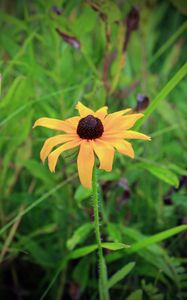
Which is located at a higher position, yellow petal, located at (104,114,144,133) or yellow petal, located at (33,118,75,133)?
yellow petal, located at (33,118,75,133)

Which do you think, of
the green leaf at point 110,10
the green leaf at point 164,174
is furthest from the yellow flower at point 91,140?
the green leaf at point 110,10

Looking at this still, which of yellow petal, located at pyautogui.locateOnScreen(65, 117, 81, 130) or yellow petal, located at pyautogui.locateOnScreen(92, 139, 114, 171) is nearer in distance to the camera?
yellow petal, located at pyautogui.locateOnScreen(92, 139, 114, 171)

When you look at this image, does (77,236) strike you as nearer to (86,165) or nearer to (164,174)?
(164,174)

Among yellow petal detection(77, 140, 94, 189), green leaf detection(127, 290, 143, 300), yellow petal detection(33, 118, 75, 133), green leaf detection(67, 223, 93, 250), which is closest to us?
yellow petal detection(77, 140, 94, 189)

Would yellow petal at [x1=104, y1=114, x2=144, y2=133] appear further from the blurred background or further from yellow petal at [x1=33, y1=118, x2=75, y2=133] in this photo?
the blurred background

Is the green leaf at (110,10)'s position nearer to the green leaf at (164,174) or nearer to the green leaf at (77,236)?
the green leaf at (164,174)

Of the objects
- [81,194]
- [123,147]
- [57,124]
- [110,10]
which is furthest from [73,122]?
[110,10]

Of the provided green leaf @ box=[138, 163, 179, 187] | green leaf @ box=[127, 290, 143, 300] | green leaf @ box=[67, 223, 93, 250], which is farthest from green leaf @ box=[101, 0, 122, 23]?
green leaf @ box=[127, 290, 143, 300]
